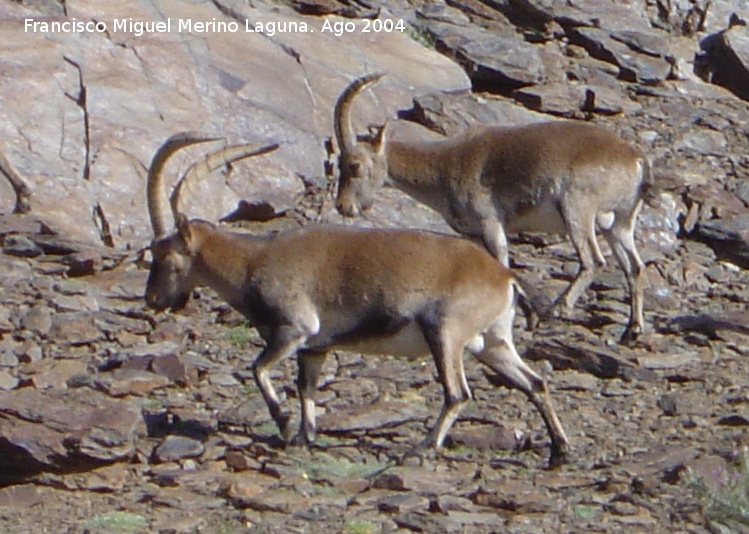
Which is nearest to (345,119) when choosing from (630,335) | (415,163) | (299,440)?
(415,163)

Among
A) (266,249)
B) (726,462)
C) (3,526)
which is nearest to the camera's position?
(3,526)

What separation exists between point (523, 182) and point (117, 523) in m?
5.53

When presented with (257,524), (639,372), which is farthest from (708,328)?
(257,524)

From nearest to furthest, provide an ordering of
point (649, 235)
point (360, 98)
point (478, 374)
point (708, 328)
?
point (478, 374) → point (708, 328) → point (649, 235) → point (360, 98)

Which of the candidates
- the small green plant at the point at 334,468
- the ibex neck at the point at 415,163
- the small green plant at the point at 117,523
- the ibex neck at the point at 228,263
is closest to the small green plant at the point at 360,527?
the small green plant at the point at 334,468

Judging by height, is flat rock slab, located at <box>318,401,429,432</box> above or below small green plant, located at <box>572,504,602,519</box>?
below

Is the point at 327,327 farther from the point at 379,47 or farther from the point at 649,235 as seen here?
the point at 379,47

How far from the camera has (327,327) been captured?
8.92 m

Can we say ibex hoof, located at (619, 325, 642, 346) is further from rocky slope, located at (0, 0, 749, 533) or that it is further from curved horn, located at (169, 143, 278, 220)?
curved horn, located at (169, 143, 278, 220)

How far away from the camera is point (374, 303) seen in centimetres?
884

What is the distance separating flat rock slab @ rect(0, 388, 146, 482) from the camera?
8336mm

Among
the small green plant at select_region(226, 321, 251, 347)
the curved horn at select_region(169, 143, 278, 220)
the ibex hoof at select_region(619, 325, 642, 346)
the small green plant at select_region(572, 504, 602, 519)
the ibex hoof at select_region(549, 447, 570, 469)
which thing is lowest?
the small green plant at select_region(226, 321, 251, 347)

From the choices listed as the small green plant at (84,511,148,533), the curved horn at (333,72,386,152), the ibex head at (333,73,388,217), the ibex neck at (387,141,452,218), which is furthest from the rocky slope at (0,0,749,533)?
the curved horn at (333,72,386,152)

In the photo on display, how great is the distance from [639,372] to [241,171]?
4548 millimetres
